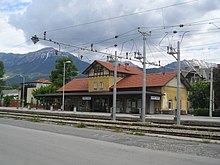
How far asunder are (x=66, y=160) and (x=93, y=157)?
3.33 feet

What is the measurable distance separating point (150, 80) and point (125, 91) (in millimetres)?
4761

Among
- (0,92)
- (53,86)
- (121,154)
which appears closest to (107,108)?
(53,86)

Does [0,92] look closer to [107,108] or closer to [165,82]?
[107,108]

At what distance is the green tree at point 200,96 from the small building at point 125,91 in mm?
1430

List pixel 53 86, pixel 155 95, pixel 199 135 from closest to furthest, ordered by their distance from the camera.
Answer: pixel 199 135 < pixel 155 95 < pixel 53 86

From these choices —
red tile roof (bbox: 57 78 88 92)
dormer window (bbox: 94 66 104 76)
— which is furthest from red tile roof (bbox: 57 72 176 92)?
dormer window (bbox: 94 66 104 76)

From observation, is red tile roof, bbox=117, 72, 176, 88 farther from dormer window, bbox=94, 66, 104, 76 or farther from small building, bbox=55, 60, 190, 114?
dormer window, bbox=94, 66, 104, 76

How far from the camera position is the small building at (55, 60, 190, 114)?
1907 inches

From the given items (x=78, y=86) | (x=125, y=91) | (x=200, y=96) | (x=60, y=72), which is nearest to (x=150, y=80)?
(x=125, y=91)

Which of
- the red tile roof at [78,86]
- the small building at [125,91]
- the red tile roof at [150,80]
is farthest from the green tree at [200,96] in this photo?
the red tile roof at [78,86]

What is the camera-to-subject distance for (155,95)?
46125mm

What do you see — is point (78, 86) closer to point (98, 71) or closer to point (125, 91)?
point (98, 71)

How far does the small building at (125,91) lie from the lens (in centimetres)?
4844

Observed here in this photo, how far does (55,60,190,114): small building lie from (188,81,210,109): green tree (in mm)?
1430
